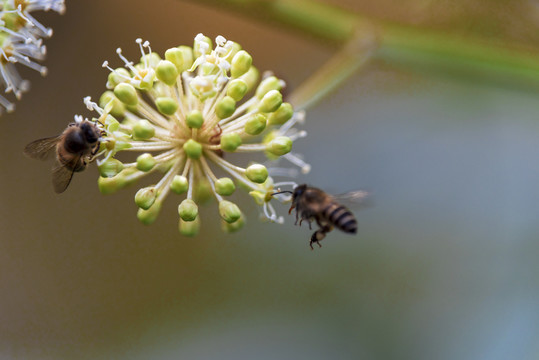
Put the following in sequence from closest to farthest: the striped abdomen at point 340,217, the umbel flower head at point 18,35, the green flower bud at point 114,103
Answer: the striped abdomen at point 340,217 < the green flower bud at point 114,103 < the umbel flower head at point 18,35

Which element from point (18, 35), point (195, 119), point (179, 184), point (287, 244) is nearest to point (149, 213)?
point (179, 184)

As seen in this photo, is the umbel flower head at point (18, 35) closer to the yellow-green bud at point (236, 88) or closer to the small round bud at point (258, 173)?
the yellow-green bud at point (236, 88)

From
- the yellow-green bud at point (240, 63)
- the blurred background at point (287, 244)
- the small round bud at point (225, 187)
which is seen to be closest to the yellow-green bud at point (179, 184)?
the small round bud at point (225, 187)

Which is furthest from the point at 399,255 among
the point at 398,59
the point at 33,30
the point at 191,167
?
the point at 33,30

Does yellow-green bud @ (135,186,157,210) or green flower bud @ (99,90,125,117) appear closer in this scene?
yellow-green bud @ (135,186,157,210)

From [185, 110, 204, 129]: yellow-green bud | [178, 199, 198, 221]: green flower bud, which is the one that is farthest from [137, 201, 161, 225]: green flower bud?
[185, 110, 204, 129]: yellow-green bud

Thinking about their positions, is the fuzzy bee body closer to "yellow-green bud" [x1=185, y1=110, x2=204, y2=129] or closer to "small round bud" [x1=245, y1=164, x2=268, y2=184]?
"small round bud" [x1=245, y1=164, x2=268, y2=184]
